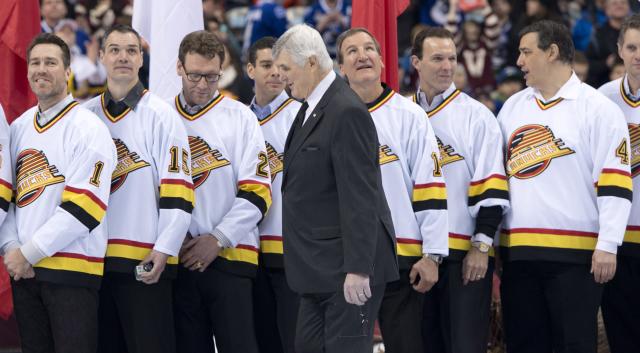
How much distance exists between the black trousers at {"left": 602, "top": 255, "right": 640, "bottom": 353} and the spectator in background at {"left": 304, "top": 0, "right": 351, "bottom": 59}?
498cm

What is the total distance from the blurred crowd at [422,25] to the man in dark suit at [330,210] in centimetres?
500

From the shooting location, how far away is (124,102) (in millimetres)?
5820

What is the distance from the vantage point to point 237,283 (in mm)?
5969

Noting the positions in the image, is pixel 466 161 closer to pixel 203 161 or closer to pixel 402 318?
pixel 402 318

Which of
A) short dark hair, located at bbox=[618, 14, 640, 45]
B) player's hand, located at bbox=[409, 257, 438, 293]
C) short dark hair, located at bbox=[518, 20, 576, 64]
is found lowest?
player's hand, located at bbox=[409, 257, 438, 293]

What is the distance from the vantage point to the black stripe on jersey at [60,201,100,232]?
5.41 m

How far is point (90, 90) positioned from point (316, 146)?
5765 millimetres

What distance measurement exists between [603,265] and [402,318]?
3.30 ft

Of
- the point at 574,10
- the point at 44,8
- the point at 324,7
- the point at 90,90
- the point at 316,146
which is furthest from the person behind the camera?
the point at 574,10

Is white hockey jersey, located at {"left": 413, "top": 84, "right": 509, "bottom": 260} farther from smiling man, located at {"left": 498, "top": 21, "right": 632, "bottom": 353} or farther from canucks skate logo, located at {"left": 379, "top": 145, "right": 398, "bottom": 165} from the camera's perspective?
canucks skate logo, located at {"left": 379, "top": 145, "right": 398, "bottom": 165}

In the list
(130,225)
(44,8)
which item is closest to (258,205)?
(130,225)

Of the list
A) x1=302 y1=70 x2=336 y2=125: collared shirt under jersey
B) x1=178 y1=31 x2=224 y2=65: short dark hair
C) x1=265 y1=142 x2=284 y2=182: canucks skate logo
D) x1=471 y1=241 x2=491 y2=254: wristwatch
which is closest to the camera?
x1=302 y1=70 x2=336 y2=125: collared shirt under jersey

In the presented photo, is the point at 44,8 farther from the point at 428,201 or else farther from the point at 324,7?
the point at 428,201

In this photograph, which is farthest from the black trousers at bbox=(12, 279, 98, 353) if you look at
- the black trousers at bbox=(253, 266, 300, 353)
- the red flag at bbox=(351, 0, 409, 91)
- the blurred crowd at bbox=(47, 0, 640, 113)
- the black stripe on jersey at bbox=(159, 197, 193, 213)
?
the blurred crowd at bbox=(47, 0, 640, 113)
